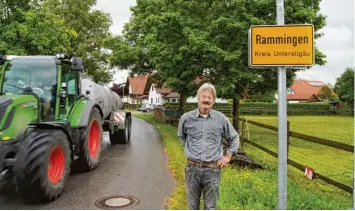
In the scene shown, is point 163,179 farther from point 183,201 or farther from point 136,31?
point 136,31

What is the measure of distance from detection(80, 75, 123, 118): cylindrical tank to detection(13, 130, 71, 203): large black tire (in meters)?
→ 4.11

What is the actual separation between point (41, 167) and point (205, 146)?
3.02m

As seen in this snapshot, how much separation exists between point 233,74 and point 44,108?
989cm

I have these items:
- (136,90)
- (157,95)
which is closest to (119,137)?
(157,95)

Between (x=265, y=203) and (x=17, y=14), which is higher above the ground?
(x=17, y=14)

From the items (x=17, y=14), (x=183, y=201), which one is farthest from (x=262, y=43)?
(x=17, y=14)

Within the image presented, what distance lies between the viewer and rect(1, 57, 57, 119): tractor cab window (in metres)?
7.80

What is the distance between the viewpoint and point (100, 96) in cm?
1239

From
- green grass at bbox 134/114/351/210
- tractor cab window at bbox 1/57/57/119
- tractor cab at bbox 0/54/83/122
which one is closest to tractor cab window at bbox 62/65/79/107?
tractor cab at bbox 0/54/83/122

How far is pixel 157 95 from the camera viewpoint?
7338 cm

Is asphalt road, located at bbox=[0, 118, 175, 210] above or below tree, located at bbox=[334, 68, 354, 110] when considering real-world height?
below

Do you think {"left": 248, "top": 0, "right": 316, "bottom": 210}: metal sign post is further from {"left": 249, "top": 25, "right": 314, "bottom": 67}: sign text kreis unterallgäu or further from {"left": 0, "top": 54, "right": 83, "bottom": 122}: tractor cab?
{"left": 0, "top": 54, "right": 83, "bottom": 122}: tractor cab

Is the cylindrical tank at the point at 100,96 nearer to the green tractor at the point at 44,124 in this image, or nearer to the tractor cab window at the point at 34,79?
the green tractor at the point at 44,124

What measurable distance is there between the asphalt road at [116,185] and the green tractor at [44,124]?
0.29m
